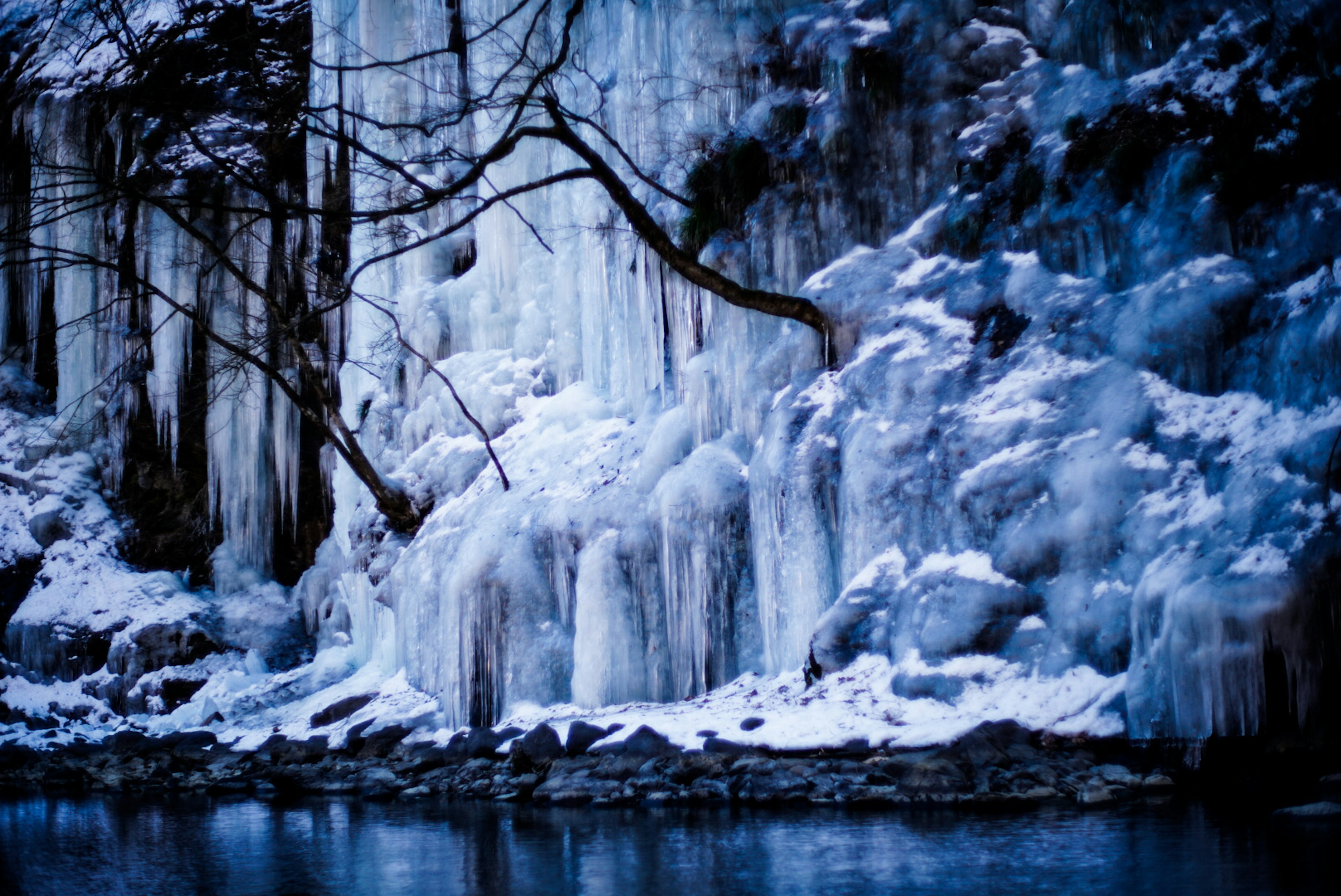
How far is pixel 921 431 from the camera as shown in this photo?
8.70 metres

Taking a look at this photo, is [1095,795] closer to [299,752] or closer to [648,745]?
[648,745]

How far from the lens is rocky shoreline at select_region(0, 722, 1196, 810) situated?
254 inches

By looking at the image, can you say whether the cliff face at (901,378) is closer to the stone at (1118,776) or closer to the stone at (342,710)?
the stone at (1118,776)

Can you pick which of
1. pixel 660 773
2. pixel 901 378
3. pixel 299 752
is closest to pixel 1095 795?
pixel 660 773

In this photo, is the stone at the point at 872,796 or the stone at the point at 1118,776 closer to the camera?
the stone at the point at 1118,776

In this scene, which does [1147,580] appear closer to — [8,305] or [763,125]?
[763,125]

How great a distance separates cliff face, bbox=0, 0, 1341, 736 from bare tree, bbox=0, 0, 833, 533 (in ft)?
1.51

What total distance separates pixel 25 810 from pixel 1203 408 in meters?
10.3

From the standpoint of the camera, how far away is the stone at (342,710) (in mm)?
12539

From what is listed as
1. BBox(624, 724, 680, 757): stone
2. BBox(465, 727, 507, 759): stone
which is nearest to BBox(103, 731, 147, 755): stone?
BBox(465, 727, 507, 759): stone

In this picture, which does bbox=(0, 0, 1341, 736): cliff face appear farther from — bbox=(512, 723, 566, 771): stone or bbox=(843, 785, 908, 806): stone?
bbox=(843, 785, 908, 806): stone

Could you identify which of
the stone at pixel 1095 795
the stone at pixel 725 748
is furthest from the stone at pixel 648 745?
the stone at pixel 1095 795

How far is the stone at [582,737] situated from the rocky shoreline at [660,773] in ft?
0.03

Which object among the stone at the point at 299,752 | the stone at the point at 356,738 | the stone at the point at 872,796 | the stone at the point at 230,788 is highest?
the stone at the point at 872,796
